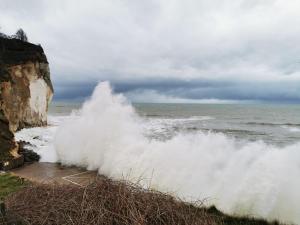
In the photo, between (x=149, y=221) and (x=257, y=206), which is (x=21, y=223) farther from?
(x=257, y=206)

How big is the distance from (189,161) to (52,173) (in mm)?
6616

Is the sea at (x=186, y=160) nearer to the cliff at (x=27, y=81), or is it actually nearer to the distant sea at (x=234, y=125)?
the distant sea at (x=234, y=125)

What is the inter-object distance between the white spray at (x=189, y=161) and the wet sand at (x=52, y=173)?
822mm

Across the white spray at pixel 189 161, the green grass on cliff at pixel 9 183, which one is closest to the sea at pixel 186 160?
the white spray at pixel 189 161

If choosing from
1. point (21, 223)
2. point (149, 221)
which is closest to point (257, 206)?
point (149, 221)

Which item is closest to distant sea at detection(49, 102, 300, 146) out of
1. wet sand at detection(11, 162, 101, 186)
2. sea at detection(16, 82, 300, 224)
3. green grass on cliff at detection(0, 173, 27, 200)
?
A: sea at detection(16, 82, 300, 224)

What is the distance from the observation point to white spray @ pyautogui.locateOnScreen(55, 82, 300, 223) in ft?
29.6

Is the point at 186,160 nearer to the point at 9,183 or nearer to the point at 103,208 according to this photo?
the point at 9,183

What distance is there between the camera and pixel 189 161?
1223 cm

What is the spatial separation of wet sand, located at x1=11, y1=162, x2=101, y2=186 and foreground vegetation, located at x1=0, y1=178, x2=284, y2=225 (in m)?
8.45

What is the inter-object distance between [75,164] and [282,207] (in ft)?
36.4

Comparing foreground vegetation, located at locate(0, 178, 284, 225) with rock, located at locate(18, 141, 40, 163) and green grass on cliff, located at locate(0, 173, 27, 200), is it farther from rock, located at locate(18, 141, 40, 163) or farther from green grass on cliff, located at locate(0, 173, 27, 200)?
rock, located at locate(18, 141, 40, 163)

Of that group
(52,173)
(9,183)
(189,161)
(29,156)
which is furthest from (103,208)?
(29,156)

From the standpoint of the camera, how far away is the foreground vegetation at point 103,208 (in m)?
4.11
